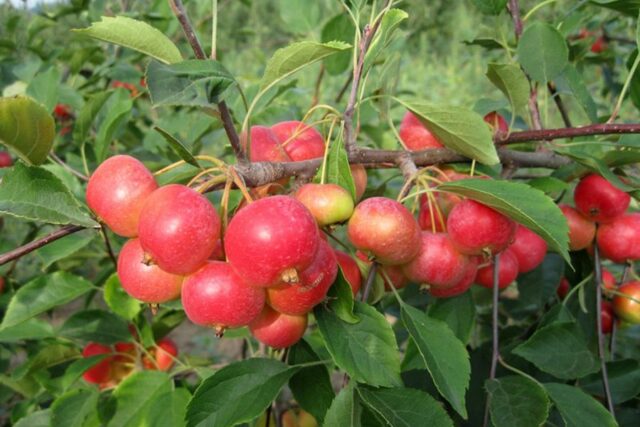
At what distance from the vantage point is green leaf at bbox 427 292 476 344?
1075 mm

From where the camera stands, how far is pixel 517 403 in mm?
891

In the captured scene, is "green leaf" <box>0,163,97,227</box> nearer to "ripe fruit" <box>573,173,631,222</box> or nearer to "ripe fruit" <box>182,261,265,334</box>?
"ripe fruit" <box>182,261,265,334</box>

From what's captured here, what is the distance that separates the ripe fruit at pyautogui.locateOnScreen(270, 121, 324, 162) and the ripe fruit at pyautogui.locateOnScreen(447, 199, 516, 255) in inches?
10.6

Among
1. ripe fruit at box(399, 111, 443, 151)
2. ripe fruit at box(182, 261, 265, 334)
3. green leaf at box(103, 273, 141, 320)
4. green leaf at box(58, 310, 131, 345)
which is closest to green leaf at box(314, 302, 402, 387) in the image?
ripe fruit at box(182, 261, 265, 334)

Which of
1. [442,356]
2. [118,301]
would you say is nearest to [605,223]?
[442,356]

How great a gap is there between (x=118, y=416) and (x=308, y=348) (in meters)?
0.38

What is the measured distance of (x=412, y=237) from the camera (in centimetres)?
82

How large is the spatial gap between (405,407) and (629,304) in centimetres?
69

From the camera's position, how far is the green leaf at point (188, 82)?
2.00 feet

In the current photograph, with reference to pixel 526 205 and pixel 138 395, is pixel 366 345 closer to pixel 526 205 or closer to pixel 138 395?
pixel 526 205

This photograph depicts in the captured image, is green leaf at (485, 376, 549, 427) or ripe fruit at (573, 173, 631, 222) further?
ripe fruit at (573, 173, 631, 222)

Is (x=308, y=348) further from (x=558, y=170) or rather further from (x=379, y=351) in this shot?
(x=558, y=170)

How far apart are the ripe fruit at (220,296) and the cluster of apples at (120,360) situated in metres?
0.62

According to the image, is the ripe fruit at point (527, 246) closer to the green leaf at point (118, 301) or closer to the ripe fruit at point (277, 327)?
the ripe fruit at point (277, 327)
